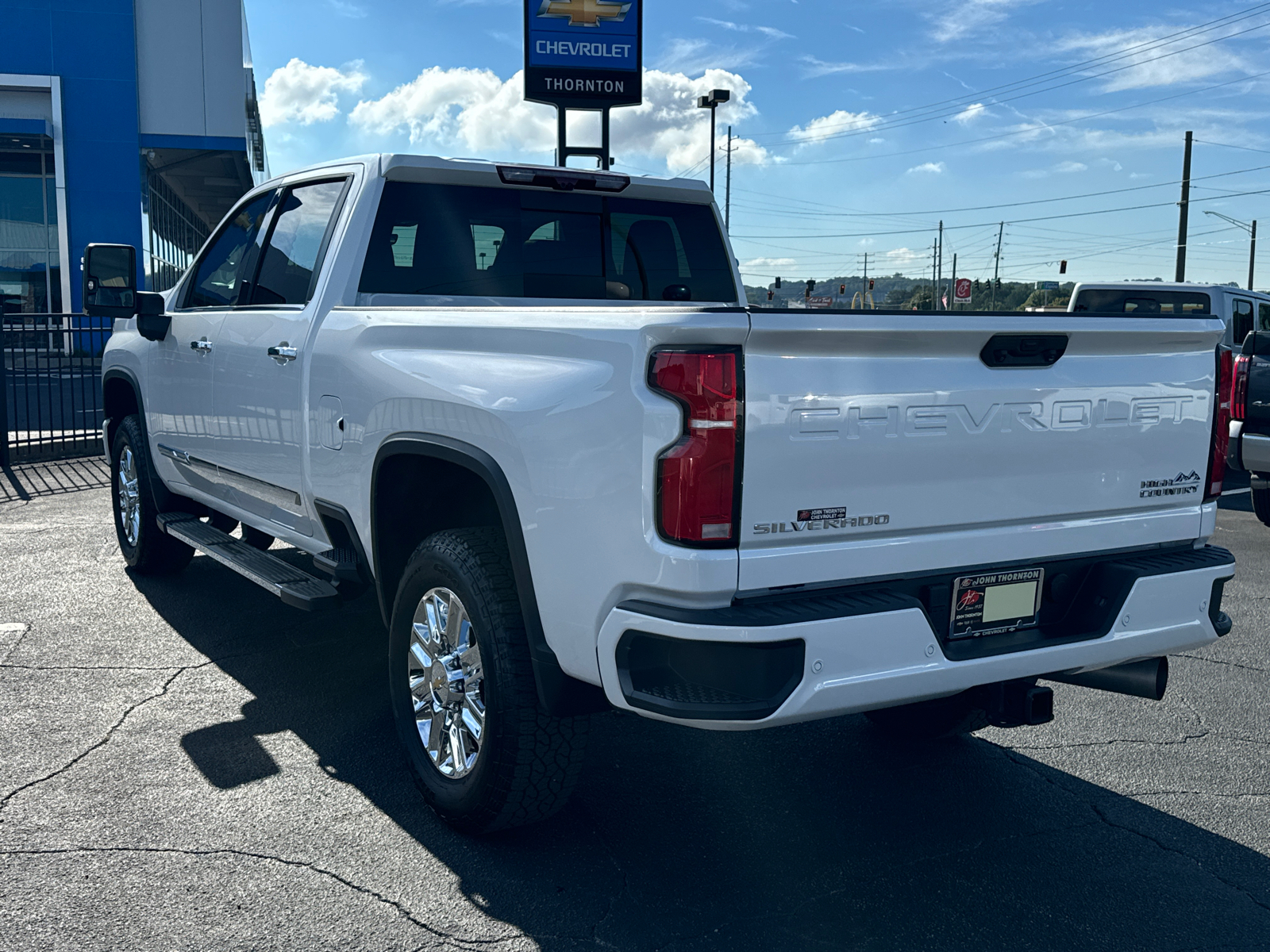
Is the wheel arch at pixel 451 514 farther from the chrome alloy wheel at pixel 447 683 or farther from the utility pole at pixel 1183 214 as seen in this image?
the utility pole at pixel 1183 214

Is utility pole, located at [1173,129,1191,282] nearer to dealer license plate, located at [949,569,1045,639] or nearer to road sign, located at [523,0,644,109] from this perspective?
road sign, located at [523,0,644,109]

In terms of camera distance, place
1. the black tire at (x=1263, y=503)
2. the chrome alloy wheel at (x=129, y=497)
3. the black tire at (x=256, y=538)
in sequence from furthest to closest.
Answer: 1. the black tire at (x=1263, y=503)
2. the black tire at (x=256, y=538)
3. the chrome alloy wheel at (x=129, y=497)

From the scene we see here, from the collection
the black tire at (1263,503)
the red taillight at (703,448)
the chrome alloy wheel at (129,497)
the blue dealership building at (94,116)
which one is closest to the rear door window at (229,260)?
the chrome alloy wheel at (129,497)

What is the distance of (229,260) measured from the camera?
573cm

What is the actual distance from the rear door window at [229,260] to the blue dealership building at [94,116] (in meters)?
21.4

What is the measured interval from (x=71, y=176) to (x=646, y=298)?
79.7 ft

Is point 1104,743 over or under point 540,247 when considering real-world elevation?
under

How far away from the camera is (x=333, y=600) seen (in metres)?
4.44

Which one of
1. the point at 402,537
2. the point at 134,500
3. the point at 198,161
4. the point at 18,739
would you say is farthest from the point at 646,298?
the point at 198,161

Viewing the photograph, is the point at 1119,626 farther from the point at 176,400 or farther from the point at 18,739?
the point at 176,400

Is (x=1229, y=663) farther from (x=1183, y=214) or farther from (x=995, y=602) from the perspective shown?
(x=1183, y=214)

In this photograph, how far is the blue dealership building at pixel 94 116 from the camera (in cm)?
2483

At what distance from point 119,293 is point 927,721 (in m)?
4.32

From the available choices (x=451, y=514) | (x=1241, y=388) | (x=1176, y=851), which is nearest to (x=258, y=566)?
(x=451, y=514)
